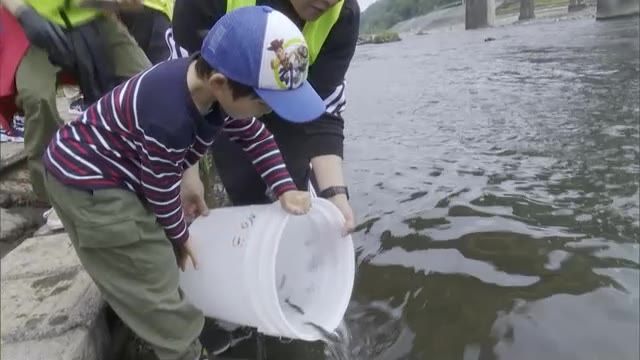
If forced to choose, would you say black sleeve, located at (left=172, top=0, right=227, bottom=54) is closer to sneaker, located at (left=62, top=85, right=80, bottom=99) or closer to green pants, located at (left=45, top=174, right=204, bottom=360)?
→ green pants, located at (left=45, top=174, right=204, bottom=360)

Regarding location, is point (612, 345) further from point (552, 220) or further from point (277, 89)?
point (277, 89)

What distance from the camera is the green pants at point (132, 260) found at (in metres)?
1.78

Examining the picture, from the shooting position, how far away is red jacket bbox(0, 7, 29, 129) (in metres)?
2.43

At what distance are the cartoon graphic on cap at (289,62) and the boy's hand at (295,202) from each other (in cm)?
38

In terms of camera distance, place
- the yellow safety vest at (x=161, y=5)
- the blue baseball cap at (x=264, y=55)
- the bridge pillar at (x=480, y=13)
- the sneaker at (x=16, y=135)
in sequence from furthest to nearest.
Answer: the bridge pillar at (x=480, y=13), the sneaker at (x=16, y=135), the yellow safety vest at (x=161, y=5), the blue baseball cap at (x=264, y=55)

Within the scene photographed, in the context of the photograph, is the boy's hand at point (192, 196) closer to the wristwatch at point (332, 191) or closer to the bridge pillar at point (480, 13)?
the wristwatch at point (332, 191)

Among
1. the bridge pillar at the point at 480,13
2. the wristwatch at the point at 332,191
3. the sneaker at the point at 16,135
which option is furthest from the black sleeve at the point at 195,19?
the bridge pillar at the point at 480,13

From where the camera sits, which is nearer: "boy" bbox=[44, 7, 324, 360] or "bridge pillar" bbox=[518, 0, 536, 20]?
"boy" bbox=[44, 7, 324, 360]

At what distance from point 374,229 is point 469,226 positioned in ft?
1.57

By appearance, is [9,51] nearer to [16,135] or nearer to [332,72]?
[332,72]

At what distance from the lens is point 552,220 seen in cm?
314

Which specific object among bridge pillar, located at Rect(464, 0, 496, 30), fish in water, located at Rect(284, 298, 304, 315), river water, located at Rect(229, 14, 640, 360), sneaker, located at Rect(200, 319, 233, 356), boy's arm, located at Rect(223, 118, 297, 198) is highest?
boy's arm, located at Rect(223, 118, 297, 198)

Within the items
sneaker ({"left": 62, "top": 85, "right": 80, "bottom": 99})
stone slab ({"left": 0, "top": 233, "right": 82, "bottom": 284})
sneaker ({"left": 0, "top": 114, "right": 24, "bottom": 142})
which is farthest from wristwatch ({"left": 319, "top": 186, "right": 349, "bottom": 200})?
sneaker ({"left": 0, "top": 114, "right": 24, "bottom": 142})

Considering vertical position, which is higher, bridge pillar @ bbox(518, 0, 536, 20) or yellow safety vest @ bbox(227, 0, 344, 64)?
→ yellow safety vest @ bbox(227, 0, 344, 64)
